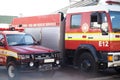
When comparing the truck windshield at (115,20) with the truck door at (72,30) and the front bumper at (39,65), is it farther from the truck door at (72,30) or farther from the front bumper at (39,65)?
the front bumper at (39,65)

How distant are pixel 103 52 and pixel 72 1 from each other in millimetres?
13641

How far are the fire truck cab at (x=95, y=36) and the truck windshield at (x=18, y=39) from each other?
1624mm

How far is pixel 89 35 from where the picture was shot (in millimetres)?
11336

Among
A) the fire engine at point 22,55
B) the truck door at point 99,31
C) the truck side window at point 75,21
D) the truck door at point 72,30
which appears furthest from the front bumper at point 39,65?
the truck side window at point 75,21

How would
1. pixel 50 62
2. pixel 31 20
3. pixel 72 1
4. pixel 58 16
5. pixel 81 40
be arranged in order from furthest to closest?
pixel 72 1
pixel 31 20
pixel 58 16
pixel 81 40
pixel 50 62

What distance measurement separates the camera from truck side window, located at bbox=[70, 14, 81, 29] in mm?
11885

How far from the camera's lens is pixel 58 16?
41.9 feet

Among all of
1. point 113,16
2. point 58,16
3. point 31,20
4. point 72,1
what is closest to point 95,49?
point 113,16

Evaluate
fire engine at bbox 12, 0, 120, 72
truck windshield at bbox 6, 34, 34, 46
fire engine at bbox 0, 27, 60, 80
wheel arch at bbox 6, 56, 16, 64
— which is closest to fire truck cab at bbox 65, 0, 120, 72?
fire engine at bbox 12, 0, 120, 72

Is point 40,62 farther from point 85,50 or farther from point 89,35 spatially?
point 89,35

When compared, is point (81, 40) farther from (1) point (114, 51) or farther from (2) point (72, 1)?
(2) point (72, 1)

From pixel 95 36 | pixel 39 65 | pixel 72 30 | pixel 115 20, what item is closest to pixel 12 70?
pixel 39 65

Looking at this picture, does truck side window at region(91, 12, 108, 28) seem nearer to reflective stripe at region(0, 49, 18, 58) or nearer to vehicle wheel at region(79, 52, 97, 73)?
vehicle wheel at region(79, 52, 97, 73)

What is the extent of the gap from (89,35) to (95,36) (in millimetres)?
326
